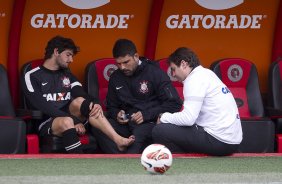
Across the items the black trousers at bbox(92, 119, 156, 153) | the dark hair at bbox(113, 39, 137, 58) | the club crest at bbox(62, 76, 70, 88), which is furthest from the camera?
the club crest at bbox(62, 76, 70, 88)

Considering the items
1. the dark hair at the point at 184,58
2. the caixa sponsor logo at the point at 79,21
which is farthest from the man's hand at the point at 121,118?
the caixa sponsor logo at the point at 79,21

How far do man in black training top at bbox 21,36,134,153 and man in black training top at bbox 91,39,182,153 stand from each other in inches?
7.3

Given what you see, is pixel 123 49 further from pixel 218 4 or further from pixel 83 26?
pixel 218 4

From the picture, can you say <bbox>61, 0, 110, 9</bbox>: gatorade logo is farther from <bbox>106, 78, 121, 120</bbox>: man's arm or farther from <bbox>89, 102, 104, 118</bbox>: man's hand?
<bbox>89, 102, 104, 118</bbox>: man's hand

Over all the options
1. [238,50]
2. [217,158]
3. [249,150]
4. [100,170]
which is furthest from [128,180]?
[238,50]

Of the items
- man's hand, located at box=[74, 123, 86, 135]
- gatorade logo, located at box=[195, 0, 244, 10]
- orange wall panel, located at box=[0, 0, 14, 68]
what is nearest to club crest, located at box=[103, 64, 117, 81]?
man's hand, located at box=[74, 123, 86, 135]

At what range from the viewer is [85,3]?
1009 centimetres

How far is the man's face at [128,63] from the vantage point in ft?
29.7

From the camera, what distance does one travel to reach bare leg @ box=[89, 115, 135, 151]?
8844 millimetres

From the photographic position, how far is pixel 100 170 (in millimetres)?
7379

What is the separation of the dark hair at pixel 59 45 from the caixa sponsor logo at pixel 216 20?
1.51 m

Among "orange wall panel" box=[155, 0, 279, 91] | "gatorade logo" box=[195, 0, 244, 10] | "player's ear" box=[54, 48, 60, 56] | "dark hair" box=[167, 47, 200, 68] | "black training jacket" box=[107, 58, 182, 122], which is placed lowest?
"black training jacket" box=[107, 58, 182, 122]

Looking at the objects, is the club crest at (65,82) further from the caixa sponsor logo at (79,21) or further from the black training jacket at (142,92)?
the caixa sponsor logo at (79,21)

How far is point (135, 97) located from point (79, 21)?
1318mm
